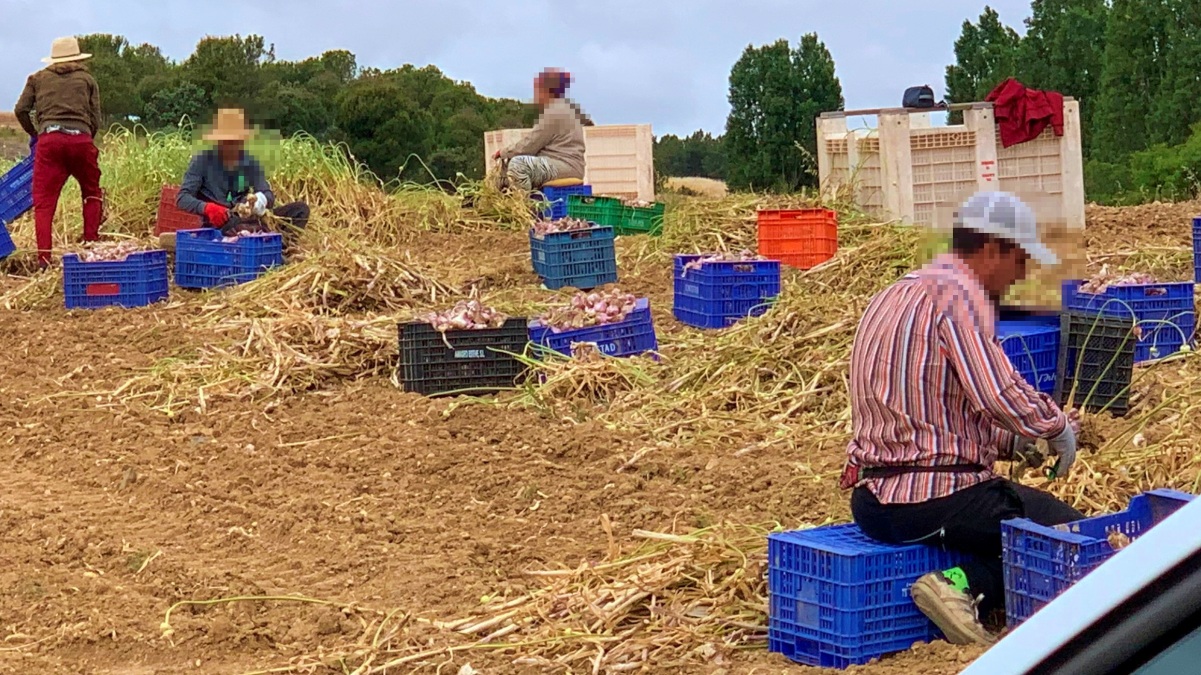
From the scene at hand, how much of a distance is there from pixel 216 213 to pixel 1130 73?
25304 millimetres

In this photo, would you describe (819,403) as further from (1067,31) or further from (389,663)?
(1067,31)

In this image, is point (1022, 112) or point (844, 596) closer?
point (844, 596)

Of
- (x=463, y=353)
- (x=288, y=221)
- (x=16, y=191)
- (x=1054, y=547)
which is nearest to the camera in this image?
(x=1054, y=547)

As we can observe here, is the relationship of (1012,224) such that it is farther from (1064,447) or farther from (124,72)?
(124,72)

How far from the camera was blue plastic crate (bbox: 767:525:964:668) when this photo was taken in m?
3.74

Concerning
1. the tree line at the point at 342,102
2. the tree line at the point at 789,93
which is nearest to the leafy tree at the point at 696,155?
the tree line at the point at 789,93

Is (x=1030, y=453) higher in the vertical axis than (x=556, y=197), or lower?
lower

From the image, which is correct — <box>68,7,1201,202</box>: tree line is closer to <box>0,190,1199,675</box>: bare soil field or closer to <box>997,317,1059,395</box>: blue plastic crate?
<box>0,190,1199,675</box>: bare soil field

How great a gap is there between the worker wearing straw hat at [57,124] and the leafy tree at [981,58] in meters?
24.0

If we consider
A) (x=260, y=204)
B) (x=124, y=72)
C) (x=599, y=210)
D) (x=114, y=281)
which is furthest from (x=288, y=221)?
(x=124, y=72)

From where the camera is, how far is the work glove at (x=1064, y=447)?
3.80 metres

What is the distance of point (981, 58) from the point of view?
111ft

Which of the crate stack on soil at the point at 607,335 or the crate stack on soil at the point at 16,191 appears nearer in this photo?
the crate stack on soil at the point at 607,335

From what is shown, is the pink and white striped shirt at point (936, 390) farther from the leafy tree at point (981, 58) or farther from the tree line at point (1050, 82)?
the leafy tree at point (981, 58)
